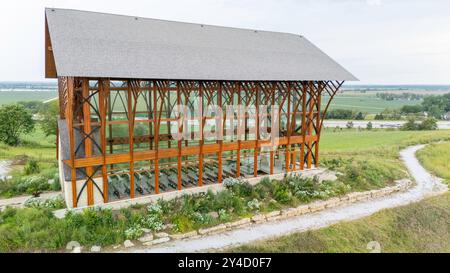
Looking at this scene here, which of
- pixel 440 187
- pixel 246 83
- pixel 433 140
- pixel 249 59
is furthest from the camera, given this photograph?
pixel 433 140

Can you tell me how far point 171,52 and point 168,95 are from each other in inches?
112

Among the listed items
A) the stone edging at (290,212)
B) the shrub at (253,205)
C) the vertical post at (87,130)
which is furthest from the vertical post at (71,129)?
the shrub at (253,205)

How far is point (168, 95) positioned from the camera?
64.7ft

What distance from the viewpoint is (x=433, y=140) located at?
41344mm

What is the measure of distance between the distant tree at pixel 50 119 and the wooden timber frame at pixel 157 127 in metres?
23.1

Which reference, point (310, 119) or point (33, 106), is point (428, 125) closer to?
point (310, 119)

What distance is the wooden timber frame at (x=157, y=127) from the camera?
50.0 feet

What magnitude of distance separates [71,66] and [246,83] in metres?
8.88

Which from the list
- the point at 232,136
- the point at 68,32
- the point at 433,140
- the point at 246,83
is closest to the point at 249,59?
the point at 246,83

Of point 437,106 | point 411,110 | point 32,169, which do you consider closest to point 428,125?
point 411,110

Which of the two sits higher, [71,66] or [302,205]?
[71,66]

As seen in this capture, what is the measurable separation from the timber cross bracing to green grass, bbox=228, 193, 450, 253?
19.4ft

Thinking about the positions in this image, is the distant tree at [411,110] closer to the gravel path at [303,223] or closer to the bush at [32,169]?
the gravel path at [303,223]
